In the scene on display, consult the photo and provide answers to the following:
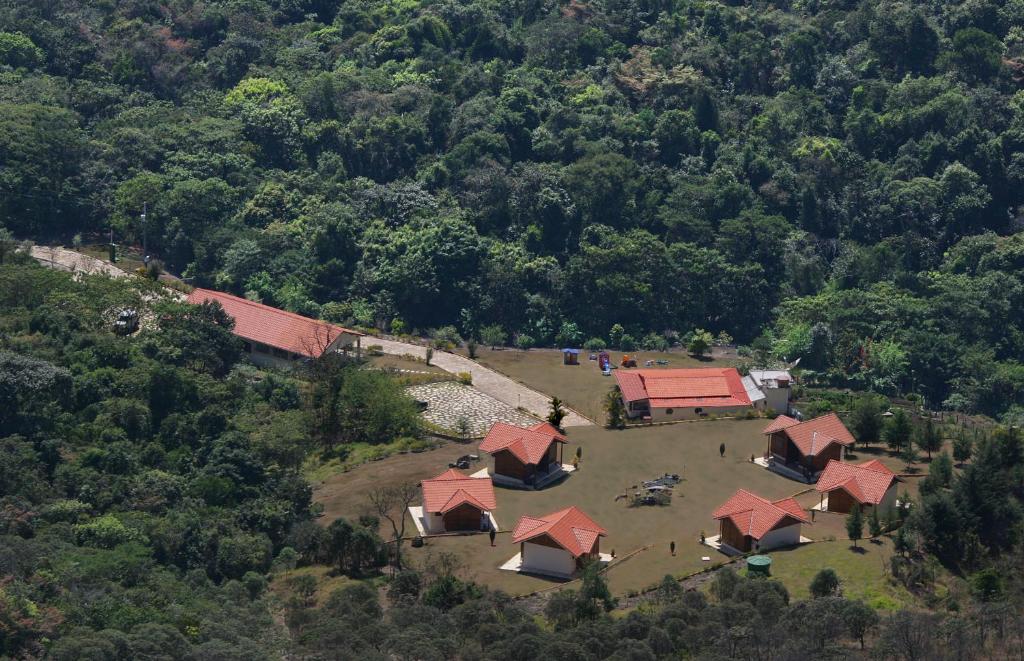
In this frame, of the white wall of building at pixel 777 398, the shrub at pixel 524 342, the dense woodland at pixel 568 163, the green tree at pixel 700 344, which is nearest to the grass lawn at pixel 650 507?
the white wall of building at pixel 777 398

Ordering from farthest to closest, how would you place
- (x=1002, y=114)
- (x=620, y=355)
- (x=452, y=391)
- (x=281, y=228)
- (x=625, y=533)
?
(x=1002, y=114)
(x=281, y=228)
(x=620, y=355)
(x=452, y=391)
(x=625, y=533)

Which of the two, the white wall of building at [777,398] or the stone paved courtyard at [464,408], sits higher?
the white wall of building at [777,398]

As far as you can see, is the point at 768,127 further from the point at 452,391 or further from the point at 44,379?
the point at 44,379

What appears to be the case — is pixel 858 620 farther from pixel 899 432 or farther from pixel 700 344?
pixel 700 344

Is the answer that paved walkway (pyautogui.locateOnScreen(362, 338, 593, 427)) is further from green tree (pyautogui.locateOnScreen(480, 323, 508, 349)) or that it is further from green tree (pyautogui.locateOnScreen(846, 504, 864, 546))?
green tree (pyautogui.locateOnScreen(846, 504, 864, 546))

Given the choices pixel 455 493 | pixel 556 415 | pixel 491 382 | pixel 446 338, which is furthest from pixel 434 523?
pixel 446 338

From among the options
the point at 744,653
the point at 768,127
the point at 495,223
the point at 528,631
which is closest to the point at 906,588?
the point at 744,653

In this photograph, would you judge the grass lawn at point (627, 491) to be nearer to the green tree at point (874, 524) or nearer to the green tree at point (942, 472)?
the green tree at point (874, 524)
